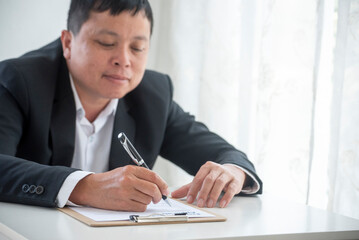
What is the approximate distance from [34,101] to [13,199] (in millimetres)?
480

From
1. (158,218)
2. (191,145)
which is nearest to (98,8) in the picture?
(191,145)

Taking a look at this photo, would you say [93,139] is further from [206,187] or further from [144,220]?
[144,220]

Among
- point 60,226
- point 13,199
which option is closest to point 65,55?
point 13,199

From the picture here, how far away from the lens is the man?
1168 mm

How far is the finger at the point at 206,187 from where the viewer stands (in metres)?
1.30

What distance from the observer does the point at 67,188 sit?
1.16 metres

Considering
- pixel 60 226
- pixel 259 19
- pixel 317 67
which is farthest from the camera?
pixel 259 19

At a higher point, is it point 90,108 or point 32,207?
point 90,108

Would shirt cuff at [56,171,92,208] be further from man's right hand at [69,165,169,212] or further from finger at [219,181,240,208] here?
finger at [219,181,240,208]

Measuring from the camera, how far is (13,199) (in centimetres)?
117

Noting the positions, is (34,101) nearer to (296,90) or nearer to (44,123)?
(44,123)

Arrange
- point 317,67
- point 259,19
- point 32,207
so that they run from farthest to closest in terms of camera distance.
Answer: point 259,19 < point 317,67 < point 32,207

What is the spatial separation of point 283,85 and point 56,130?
39.5 inches

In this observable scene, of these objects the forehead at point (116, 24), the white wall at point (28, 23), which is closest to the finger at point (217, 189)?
the forehead at point (116, 24)
